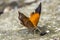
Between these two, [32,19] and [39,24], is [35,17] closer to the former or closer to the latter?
[32,19]

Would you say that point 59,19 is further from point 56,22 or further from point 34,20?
point 34,20

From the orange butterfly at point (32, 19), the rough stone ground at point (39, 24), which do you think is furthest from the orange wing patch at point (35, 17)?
the rough stone ground at point (39, 24)

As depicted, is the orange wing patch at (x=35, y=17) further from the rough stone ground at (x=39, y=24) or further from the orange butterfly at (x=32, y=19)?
the rough stone ground at (x=39, y=24)

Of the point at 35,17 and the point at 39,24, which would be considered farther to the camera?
the point at 39,24

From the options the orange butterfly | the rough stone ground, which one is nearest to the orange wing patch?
the orange butterfly

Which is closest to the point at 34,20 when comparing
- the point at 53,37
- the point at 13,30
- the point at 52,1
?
the point at 53,37

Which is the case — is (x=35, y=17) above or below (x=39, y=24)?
above

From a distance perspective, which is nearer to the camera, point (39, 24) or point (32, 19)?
point (32, 19)

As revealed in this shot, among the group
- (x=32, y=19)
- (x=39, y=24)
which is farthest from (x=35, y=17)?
(x=39, y=24)

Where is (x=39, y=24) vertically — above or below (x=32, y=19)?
below
